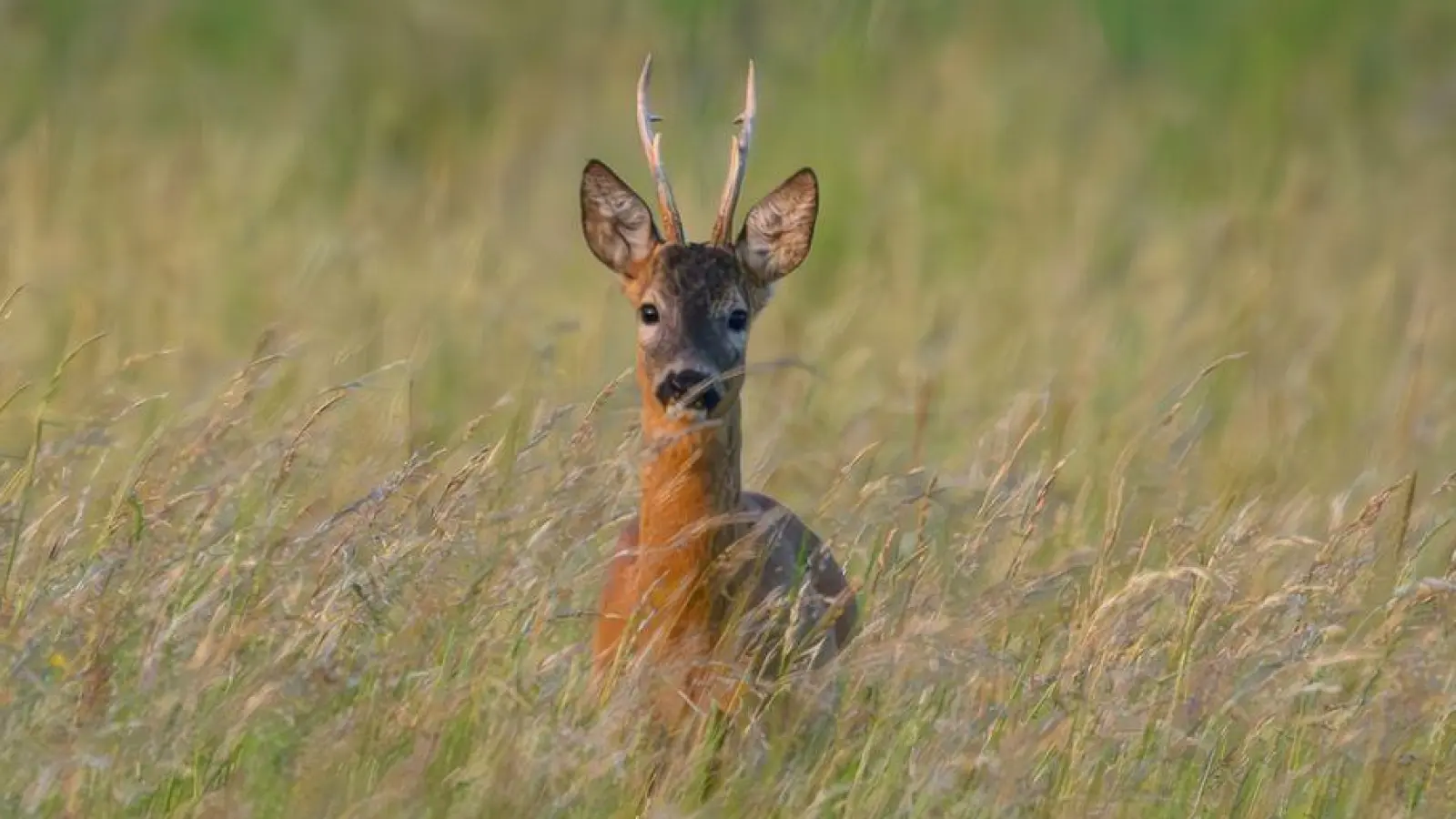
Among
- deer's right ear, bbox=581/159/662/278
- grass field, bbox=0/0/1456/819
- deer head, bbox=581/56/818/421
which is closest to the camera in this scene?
grass field, bbox=0/0/1456/819

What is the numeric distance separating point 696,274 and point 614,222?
0.30 meters

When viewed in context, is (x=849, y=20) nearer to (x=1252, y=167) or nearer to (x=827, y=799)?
(x=1252, y=167)

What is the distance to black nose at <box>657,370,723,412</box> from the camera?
559 centimetres

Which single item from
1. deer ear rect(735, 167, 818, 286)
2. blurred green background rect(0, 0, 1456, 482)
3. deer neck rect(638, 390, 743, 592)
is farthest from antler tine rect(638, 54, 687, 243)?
blurred green background rect(0, 0, 1456, 482)

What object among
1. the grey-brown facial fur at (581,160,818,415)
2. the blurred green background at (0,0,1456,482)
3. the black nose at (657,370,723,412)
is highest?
the grey-brown facial fur at (581,160,818,415)

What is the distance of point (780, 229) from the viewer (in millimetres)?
6191

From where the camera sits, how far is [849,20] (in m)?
10.9

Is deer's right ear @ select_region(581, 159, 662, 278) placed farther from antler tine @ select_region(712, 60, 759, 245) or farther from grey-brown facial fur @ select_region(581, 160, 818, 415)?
antler tine @ select_region(712, 60, 759, 245)

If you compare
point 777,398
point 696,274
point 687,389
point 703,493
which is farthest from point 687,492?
point 777,398

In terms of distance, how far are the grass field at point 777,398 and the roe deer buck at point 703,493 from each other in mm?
134

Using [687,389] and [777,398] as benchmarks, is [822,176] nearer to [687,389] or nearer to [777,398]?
[777,398]

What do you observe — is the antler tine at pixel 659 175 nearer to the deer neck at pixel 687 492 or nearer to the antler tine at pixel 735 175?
the antler tine at pixel 735 175

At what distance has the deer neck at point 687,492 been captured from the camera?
5.60m

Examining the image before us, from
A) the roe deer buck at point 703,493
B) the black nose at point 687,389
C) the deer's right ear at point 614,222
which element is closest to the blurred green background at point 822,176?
the deer's right ear at point 614,222
